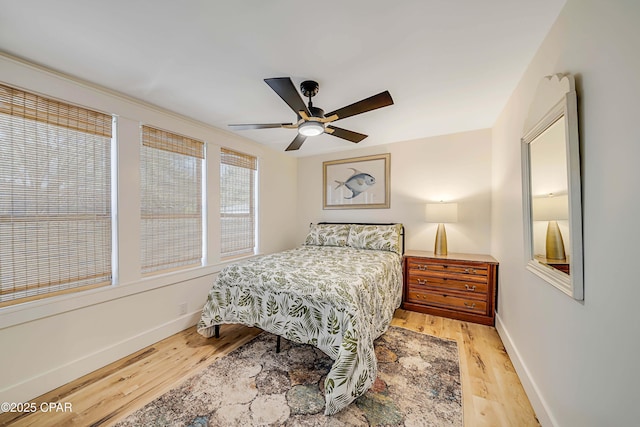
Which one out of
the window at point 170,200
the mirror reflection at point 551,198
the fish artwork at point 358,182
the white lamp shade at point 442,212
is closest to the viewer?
the mirror reflection at point 551,198

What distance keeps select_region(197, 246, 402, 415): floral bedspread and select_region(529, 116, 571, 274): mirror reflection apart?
1208 mm

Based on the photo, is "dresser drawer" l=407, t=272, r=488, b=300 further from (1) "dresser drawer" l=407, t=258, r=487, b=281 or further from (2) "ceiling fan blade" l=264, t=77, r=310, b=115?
(2) "ceiling fan blade" l=264, t=77, r=310, b=115

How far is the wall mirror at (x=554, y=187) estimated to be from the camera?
110 cm

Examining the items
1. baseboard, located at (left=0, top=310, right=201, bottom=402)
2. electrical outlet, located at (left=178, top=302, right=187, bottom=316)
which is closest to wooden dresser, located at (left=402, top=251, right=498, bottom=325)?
electrical outlet, located at (left=178, top=302, right=187, bottom=316)

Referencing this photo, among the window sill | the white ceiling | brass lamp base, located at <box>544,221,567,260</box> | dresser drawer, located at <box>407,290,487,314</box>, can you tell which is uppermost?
the white ceiling

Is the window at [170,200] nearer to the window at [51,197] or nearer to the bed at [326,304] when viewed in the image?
the window at [51,197]

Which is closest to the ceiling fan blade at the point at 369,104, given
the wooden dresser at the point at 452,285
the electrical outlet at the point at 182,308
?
the wooden dresser at the point at 452,285

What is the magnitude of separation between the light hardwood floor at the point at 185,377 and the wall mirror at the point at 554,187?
916 millimetres

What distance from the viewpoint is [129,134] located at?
7.35 ft

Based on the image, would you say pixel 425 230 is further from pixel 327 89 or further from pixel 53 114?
pixel 53 114

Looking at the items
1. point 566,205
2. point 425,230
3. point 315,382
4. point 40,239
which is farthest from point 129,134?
point 425,230

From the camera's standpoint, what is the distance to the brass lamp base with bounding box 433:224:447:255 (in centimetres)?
311

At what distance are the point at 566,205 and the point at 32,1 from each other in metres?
2.96
